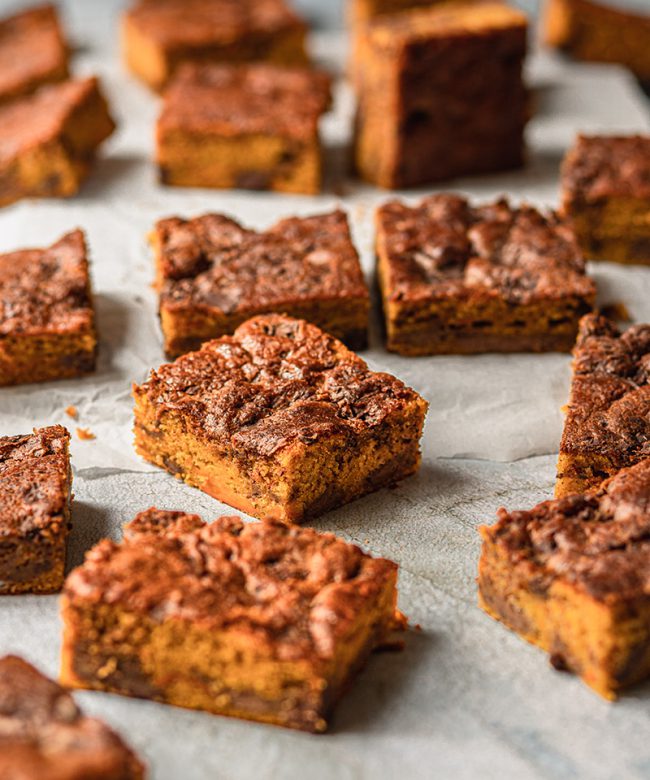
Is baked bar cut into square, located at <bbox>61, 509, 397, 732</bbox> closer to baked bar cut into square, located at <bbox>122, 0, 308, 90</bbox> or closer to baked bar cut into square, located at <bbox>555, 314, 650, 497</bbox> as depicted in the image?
baked bar cut into square, located at <bbox>555, 314, 650, 497</bbox>

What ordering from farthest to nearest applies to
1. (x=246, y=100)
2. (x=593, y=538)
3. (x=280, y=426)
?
(x=246, y=100), (x=280, y=426), (x=593, y=538)

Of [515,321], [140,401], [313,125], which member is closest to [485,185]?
[313,125]

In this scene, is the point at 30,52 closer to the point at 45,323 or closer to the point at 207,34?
the point at 207,34

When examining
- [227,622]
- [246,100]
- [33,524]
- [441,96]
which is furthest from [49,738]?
[246,100]

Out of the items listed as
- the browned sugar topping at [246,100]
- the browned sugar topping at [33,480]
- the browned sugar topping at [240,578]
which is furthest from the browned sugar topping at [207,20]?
the browned sugar topping at [240,578]

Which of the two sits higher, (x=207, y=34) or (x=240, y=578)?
(x=207, y=34)

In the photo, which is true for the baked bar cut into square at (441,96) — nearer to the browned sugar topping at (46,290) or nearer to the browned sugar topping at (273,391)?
the browned sugar topping at (46,290)
